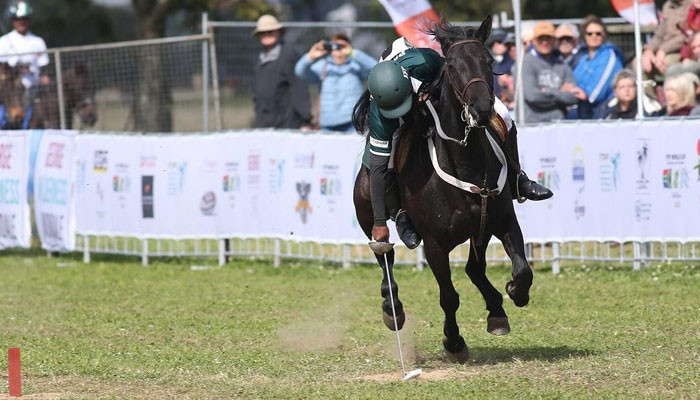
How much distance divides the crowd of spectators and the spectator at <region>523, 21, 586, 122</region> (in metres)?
0.01

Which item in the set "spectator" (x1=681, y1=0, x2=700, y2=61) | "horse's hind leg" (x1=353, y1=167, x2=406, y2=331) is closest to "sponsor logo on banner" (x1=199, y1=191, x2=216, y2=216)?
"horse's hind leg" (x1=353, y1=167, x2=406, y2=331)

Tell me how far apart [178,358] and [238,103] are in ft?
50.1

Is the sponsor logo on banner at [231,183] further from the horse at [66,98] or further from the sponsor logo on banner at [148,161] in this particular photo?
the horse at [66,98]

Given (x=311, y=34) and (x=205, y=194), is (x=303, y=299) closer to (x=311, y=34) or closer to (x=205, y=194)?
(x=205, y=194)

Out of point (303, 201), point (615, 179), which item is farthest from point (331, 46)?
point (615, 179)

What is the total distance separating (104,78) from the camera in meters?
19.9

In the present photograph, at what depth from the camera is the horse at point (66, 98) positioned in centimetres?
1920

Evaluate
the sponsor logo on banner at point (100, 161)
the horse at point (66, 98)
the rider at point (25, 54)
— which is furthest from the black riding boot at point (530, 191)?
the horse at point (66, 98)

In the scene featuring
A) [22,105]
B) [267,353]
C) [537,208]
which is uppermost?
[22,105]

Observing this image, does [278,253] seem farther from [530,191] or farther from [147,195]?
[530,191]

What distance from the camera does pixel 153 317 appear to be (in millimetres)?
12539

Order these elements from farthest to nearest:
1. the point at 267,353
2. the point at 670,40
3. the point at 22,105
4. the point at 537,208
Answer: the point at 22,105 < the point at 670,40 < the point at 537,208 < the point at 267,353

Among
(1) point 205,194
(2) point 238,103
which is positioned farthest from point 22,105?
(2) point 238,103

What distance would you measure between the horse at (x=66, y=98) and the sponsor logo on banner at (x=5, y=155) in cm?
155
